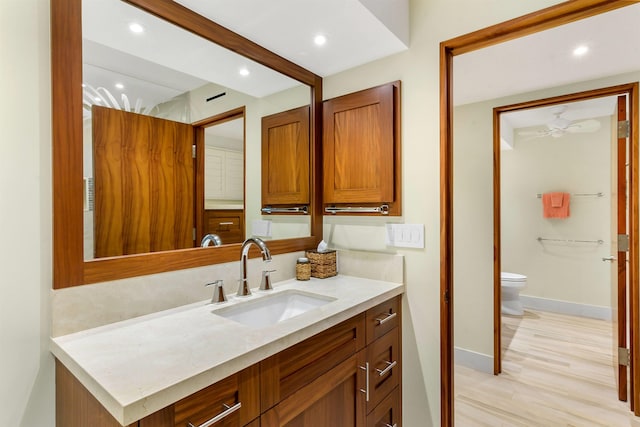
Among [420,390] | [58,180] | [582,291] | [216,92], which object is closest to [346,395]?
[420,390]

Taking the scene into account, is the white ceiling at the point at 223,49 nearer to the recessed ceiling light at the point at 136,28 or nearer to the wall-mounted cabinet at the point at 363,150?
the recessed ceiling light at the point at 136,28

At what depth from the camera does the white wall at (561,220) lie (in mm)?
3434

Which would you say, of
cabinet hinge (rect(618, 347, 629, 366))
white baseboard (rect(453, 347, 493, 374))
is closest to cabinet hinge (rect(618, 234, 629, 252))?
cabinet hinge (rect(618, 347, 629, 366))

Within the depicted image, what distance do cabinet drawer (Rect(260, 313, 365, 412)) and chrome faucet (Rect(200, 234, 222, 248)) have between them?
63 cm

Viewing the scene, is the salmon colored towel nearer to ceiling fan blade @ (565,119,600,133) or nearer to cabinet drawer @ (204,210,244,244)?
ceiling fan blade @ (565,119,600,133)

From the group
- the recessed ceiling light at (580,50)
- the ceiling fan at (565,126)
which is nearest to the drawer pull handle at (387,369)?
the recessed ceiling light at (580,50)

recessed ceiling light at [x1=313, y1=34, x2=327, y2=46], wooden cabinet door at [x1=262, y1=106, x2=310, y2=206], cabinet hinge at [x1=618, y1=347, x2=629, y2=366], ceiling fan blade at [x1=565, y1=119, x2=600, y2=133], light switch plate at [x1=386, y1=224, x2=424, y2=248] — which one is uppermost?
ceiling fan blade at [x1=565, y1=119, x2=600, y2=133]

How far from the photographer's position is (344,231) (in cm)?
185

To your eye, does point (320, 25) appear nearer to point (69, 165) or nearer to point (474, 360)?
point (69, 165)

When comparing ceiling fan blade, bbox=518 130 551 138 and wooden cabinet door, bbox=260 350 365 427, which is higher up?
ceiling fan blade, bbox=518 130 551 138

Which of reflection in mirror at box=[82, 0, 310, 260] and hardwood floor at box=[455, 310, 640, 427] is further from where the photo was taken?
hardwood floor at box=[455, 310, 640, 427]

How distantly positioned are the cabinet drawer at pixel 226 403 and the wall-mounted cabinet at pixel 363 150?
3.58 ft

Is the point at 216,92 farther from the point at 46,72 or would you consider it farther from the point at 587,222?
the point at 587,222

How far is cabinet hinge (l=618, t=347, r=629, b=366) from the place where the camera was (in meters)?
1.99
